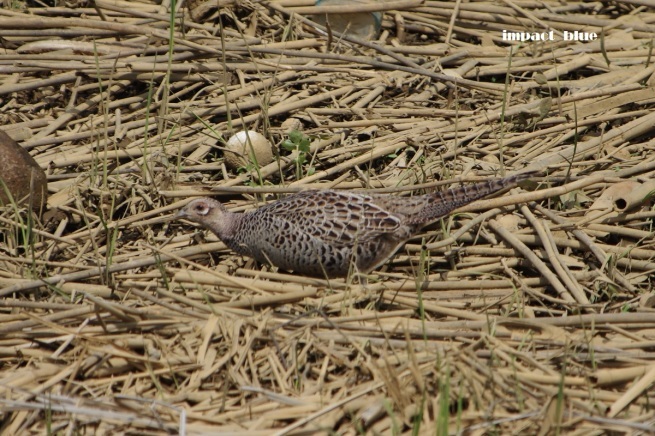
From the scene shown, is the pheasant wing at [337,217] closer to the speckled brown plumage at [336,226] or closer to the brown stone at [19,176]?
the speckled brown plumage at [336,226]

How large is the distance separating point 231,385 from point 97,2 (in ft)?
13.6

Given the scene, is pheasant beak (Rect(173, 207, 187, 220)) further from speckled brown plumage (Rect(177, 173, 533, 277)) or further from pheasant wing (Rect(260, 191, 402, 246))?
pheasant wing (Rect(260, 191, 402, 246))

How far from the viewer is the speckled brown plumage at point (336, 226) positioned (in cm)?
571

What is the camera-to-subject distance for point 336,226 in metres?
5.72

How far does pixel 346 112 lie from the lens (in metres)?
7.29

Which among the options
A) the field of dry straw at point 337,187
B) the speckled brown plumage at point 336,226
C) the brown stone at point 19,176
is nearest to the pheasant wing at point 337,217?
the speckled brown plumage at point 336,226

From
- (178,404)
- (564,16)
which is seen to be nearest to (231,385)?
(178,404)

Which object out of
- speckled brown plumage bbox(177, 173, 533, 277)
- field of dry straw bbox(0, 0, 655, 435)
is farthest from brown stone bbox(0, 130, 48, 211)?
speckled brown plumage bbox(177, 173, 533, 277)

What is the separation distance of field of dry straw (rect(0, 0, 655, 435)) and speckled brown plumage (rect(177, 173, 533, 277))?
18 cm

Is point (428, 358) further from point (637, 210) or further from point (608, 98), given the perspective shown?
point (608, 98)

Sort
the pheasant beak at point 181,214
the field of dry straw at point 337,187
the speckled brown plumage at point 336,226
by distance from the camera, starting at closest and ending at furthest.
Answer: the field of dry straw at point 337,187 < the speckled brown plumage at point 336,226 < the pheasant beak at point 181,214

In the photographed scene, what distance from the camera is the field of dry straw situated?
4.41 meters

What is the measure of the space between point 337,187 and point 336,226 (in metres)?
0.91

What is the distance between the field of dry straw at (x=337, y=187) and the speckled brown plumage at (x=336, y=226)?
176mm
